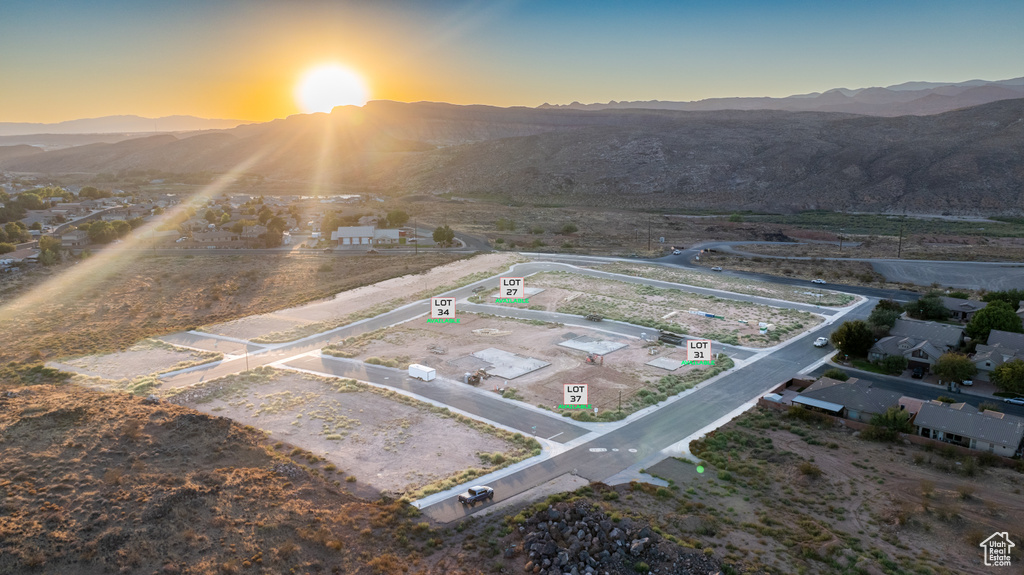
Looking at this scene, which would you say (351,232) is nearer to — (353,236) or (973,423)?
(353,236)

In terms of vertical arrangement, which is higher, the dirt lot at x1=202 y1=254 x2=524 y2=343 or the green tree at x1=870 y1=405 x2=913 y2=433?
the dirt lot at x1=202 y1=254 x2=524 y2=343

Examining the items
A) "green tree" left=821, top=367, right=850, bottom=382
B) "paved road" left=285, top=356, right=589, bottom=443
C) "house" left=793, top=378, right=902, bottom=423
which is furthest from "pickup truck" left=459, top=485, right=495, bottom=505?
"green tree" left=821, top=367, right=850, bottom=382

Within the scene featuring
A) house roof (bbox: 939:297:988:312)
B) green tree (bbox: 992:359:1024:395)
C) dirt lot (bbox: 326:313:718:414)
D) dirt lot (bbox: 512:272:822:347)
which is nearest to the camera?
green tree (bbox: 992:359:1024:395)

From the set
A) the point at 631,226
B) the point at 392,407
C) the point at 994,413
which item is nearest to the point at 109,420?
the point at 392,407

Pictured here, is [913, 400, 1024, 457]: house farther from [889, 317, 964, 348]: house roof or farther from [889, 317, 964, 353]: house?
[889, 317, 964, 348]: house roof

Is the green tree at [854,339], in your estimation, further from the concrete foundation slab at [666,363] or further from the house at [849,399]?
the concrete foundation slab at [666,363]

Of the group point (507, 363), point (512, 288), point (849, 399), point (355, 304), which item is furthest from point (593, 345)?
point (355, 304)
